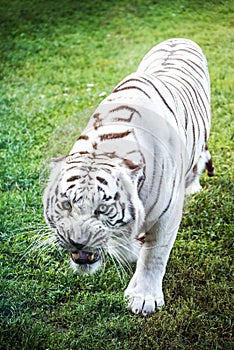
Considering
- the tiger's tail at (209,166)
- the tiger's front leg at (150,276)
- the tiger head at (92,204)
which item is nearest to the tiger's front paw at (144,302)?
the tiger's front leg at (150,276)

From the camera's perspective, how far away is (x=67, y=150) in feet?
9.70

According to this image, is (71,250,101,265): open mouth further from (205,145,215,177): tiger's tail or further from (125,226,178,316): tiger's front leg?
(205,145,215,177): tiger's tail

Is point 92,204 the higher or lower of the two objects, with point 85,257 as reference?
higher

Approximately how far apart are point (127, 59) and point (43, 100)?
0.86 metres

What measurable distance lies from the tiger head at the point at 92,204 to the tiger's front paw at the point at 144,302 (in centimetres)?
39

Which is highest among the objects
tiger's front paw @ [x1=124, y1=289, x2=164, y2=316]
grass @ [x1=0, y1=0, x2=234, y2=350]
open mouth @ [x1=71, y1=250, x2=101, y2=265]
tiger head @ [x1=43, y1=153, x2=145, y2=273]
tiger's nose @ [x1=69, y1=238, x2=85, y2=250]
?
tiger head @ [x1=43, y1=153, x2=145, y2=273]

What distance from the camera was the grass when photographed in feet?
6.48

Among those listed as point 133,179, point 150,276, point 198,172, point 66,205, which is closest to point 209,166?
point 198,172

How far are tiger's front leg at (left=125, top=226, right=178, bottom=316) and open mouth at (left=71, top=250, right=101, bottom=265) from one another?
33 centimetres

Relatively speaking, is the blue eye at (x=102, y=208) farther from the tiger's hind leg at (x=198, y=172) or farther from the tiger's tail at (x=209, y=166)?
the tiger's tail at (x=209, y=166)

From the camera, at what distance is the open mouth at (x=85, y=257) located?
1.65 m

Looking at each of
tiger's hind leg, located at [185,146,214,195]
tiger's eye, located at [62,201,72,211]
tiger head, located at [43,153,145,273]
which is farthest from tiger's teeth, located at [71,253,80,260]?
tiger's hind leg, located at [185,146,214,195]

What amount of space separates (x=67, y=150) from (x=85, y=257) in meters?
1.34

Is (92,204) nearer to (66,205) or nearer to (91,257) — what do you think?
(66,205)
